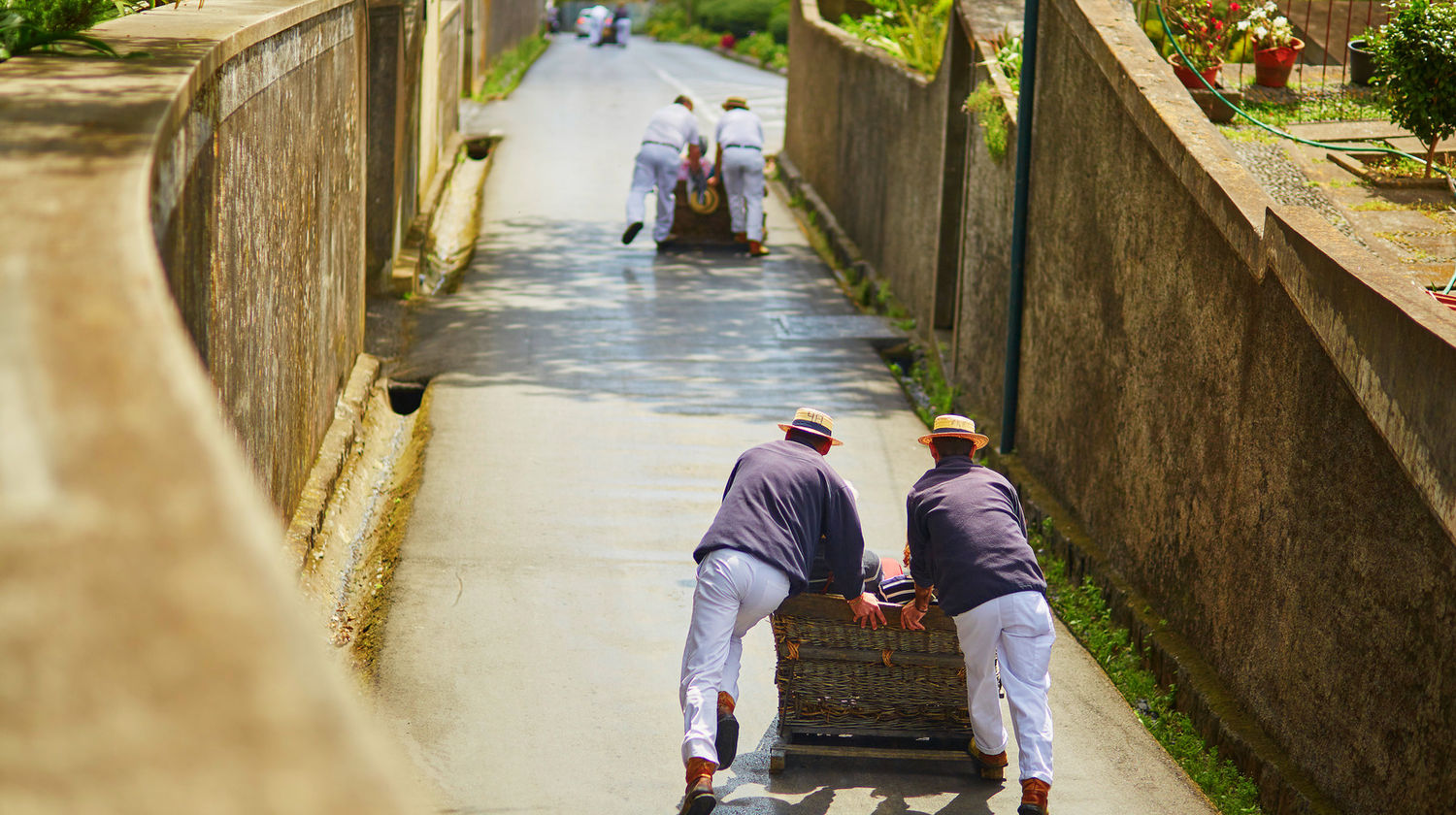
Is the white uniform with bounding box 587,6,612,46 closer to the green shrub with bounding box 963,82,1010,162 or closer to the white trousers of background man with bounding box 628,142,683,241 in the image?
the white trousers of background man with bounding box 628,142,683,241

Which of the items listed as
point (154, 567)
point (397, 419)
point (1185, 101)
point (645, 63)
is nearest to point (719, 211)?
point (397, 419)

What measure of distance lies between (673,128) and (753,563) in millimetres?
11409

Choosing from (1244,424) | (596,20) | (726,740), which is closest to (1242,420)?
(1244,424)

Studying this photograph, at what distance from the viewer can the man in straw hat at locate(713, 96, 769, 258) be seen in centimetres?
1609

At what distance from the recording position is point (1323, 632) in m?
5.29

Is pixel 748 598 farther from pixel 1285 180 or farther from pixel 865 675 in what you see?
pixel 1285 180

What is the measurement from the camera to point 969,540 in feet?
18.1

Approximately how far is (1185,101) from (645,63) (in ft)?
124

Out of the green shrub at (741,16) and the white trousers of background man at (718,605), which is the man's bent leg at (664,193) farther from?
the green shrub at (741,16)

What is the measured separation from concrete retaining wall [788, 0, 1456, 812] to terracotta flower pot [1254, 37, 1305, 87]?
1973 mm

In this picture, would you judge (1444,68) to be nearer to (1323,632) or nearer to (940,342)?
(1323,632)

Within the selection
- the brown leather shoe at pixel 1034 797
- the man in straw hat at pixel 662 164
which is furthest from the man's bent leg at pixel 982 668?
the man in straw hat at pixel 662 164

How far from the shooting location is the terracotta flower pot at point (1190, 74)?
966 cm

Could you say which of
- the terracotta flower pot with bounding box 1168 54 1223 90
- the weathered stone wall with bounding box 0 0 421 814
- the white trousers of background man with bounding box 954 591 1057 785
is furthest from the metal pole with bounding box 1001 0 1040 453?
the weathered stone wall with bounding box 0 0 421 814
